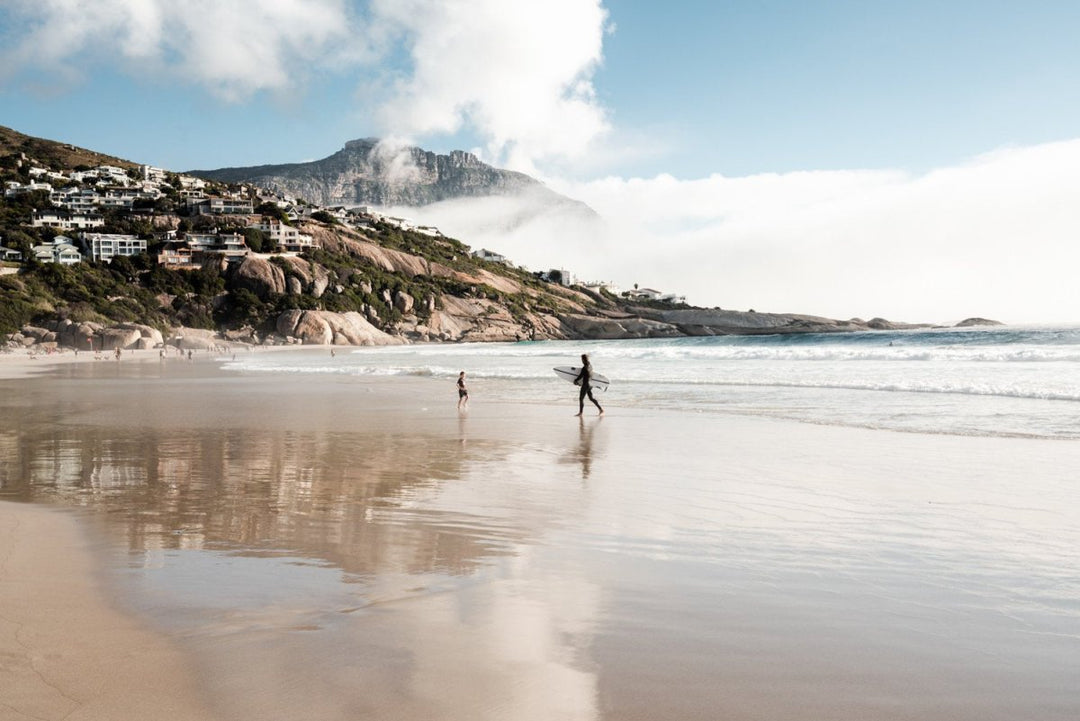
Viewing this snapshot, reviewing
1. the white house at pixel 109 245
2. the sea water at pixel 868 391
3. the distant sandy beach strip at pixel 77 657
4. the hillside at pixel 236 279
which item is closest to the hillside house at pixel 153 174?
the hillside at pixel 236 279

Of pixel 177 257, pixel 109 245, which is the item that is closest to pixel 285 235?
pixel 177 257

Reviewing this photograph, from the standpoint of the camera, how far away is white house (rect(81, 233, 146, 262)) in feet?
354

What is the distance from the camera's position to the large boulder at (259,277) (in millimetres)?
108181

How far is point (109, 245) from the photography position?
109 m

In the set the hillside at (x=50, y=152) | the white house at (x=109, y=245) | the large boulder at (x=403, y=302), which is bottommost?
the large boulder at (x=403, y=302)

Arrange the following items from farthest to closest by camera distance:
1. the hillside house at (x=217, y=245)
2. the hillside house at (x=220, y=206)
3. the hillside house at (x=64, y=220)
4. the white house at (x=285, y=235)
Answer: the hillside house at (x=220, y=206) < the white house at (x=285, y=235) < the hillside house at (x=64, y=220) < the hillside house at (x=217, y=245)

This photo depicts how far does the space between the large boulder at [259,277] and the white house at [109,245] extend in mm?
16782

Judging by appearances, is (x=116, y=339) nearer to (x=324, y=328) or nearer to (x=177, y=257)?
(x=324, y=328)

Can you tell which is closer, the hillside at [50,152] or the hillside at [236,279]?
the hillside at [236,279]

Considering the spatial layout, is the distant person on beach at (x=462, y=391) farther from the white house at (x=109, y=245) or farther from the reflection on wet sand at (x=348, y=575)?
the white house at (x=109, y=245)

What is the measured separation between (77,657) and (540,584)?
110 inches

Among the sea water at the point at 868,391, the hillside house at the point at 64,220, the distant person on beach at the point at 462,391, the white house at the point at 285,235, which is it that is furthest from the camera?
the white house at the point at 285,235

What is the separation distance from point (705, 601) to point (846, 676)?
4.03ft

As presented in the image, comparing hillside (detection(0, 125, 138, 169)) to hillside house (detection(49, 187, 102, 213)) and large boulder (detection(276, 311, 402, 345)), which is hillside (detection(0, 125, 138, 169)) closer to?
hillside house (detection(49, 187, 102, 213))
